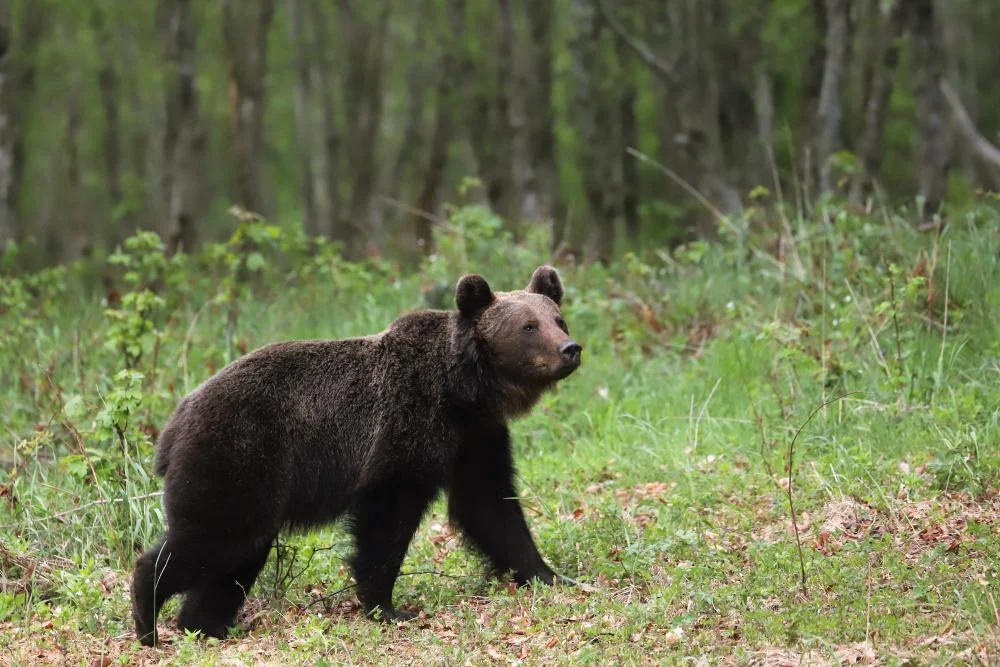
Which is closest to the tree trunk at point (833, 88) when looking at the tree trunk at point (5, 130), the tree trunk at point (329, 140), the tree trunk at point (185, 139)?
the tree trunk at point (185, 139)

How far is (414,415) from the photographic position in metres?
6.95

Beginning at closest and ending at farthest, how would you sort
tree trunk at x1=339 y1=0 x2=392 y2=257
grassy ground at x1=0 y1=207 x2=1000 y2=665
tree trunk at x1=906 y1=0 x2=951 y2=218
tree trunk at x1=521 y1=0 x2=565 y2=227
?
grassy ground at x1=0 y1=207 x2=1000 y2=665 < tree trunk at x1=906 y1=0 x2=951 y2=218 < tree trunk at x1=521 y1=0 x2=565 y2=227 < tree trunk at x1=339 y1=0 x2=392 y2=257

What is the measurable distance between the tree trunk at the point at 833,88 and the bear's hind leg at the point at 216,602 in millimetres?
11894

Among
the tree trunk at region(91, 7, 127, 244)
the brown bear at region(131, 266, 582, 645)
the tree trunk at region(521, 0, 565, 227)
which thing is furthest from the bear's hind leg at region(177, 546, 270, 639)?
the tree trunk at region(91, 7, 127, 244)

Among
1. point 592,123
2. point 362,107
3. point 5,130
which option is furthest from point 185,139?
point 362,107

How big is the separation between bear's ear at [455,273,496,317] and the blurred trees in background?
5.07 metres

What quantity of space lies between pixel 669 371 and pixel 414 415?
491 centimetres

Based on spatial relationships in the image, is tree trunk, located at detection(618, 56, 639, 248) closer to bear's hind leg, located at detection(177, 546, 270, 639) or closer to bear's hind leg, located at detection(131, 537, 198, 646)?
bear's hind leg, located at detection(177, 546, 270, 639)

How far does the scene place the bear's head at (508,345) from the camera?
276 inches

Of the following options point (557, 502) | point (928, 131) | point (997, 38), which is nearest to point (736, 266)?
point (928, 131)

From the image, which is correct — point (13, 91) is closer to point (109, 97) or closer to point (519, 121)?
point (519, 121)

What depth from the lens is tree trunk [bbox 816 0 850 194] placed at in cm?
1688

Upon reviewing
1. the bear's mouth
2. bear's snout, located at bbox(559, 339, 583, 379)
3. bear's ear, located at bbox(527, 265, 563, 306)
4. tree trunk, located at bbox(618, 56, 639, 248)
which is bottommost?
tree trunk, located at bbox(618, 56, 639, 248)

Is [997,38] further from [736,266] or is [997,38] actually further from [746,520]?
[746,520]
